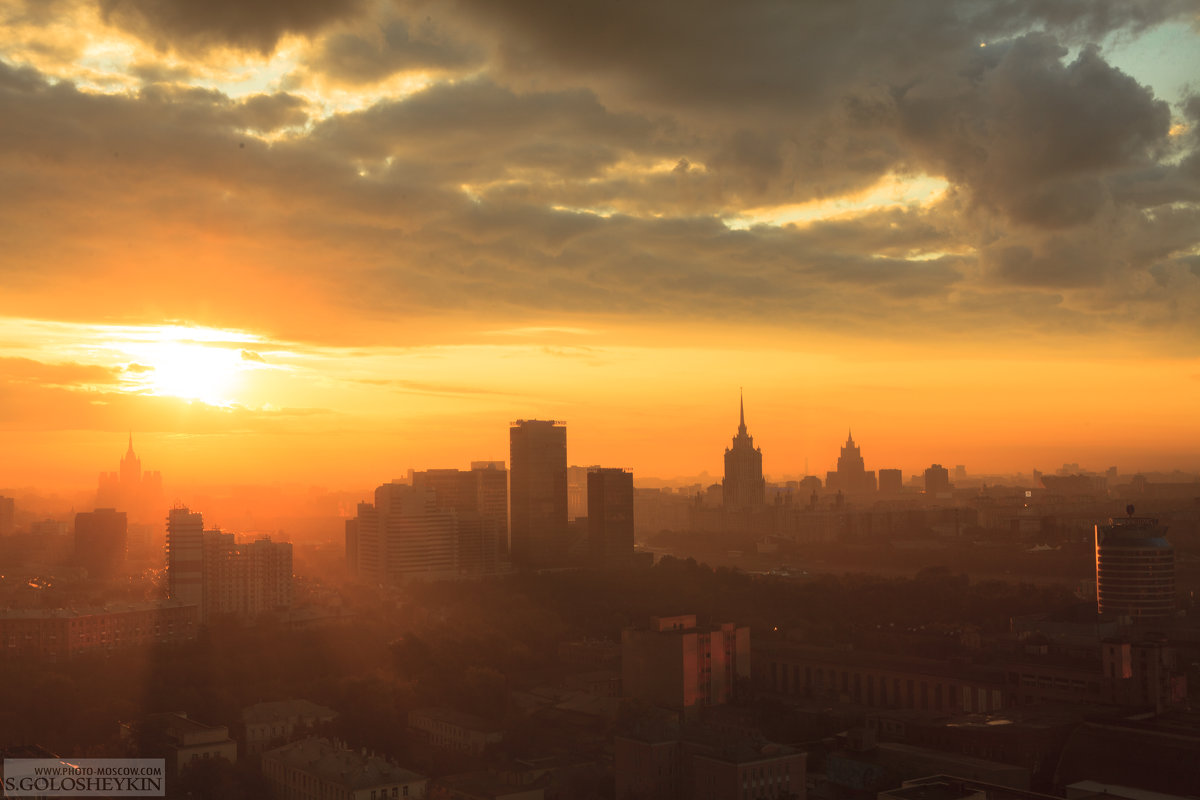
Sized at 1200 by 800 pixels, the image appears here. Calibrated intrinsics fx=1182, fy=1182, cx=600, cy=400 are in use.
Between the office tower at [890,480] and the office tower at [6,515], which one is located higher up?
the office tower at [890,480]

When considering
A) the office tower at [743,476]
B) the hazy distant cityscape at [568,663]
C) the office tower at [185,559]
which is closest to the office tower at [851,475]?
the office tower at [743,476]

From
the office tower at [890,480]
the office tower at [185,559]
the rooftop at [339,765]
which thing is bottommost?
the rooftop at [339,765]

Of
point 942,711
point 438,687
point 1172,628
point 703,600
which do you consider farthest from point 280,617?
point 1172,628

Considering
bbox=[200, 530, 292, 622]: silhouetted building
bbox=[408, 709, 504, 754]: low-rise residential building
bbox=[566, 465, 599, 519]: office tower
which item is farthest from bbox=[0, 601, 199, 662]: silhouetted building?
bbox=[566, 465, 599, 519]: office tower

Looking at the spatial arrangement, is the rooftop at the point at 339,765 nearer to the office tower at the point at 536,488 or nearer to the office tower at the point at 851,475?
the office tower at the point at 536,488

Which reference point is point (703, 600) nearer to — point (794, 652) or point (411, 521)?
point (794, 652)

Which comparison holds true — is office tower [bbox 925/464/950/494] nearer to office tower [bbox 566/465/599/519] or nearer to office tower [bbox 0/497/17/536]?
office tower [bbox 566/465/599/519]
